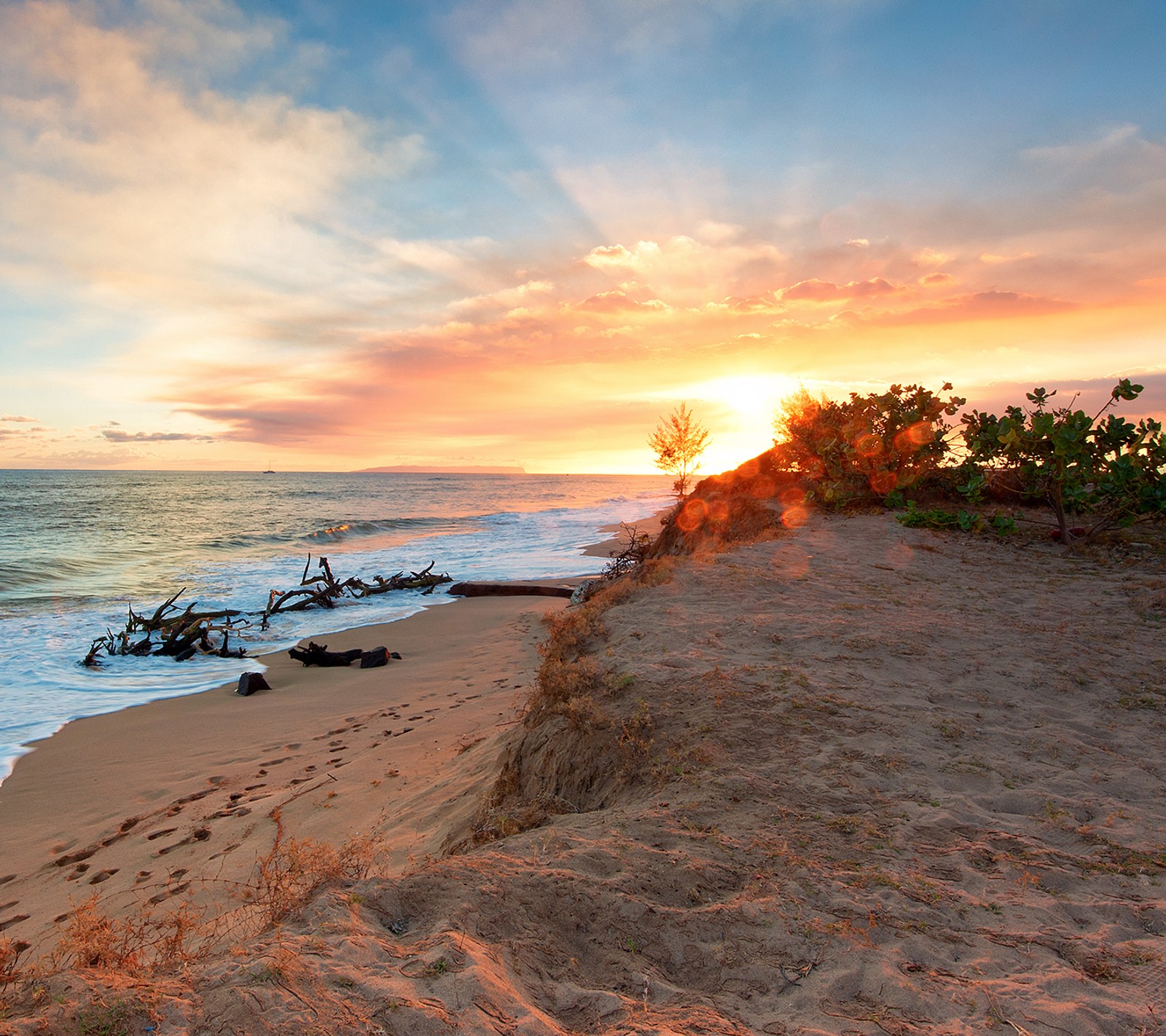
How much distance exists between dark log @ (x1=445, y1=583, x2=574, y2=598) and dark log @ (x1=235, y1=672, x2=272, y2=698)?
8.03 metres

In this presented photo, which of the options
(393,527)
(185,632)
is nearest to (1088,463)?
(185,632)

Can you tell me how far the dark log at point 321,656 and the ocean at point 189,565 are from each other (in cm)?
104

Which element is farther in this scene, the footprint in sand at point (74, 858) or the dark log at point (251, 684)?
the dark log at point (251, 684)

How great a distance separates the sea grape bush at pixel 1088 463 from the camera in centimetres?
953

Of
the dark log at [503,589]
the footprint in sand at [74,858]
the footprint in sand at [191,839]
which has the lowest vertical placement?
the footprint in sand at [74,858]

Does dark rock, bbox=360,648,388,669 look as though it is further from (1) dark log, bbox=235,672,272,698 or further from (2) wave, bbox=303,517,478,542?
(2) wave, bbox=303,517,478,542

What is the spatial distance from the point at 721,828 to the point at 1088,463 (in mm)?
9947

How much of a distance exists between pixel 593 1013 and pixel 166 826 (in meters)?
5.32

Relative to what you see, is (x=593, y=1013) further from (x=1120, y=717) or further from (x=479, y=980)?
(x=1120, y=717)

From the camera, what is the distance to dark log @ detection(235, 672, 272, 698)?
9922mm

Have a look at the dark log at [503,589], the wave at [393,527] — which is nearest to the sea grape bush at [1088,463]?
the dark log at [503,589]

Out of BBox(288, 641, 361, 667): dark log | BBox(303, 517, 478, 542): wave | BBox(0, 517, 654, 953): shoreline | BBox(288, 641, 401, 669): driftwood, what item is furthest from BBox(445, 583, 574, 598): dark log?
BBox(303, 517, 478, 542): wave

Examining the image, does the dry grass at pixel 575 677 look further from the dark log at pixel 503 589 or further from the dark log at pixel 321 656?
the dark log at pixel 503 589

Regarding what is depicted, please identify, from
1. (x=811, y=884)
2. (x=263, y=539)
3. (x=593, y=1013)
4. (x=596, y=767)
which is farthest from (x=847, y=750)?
(x=263, y=539)
